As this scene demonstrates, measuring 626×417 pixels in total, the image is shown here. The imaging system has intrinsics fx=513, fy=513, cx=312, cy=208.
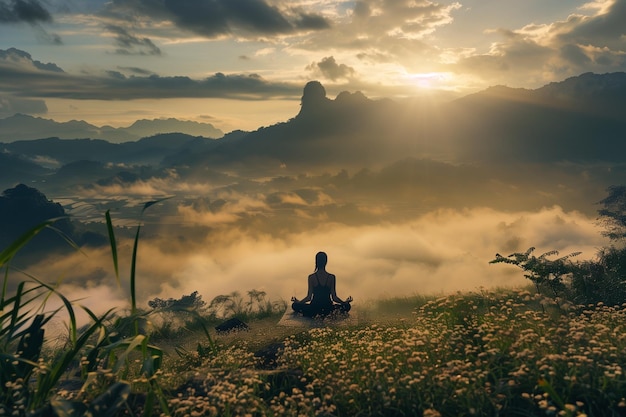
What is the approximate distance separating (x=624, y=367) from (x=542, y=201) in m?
197

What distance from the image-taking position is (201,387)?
28.8 ft

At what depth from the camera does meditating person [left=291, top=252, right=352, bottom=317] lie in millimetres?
16750

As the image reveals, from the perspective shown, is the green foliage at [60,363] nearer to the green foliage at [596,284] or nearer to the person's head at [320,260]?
the person's head at [320,260]


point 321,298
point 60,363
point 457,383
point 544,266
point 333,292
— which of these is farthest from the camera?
point 333,292

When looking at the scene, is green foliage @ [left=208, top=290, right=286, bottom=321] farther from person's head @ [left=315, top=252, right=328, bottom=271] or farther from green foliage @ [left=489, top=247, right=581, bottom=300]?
green foliage @ [left=489, top=247, right=581, bottom=300]

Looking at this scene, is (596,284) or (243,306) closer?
(596,284)

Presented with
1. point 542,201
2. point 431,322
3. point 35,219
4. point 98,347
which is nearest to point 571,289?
point 431,322

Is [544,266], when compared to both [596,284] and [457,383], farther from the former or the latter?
[457,383]

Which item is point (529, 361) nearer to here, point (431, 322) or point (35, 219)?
point (431, 322)

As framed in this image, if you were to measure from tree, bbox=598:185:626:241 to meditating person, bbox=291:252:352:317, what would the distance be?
44.5 feet

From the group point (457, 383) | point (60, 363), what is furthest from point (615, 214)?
point (60, 363)

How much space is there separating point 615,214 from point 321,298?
16.1 m

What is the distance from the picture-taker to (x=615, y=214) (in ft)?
79.8

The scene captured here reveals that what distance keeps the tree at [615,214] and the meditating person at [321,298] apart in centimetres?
1356
